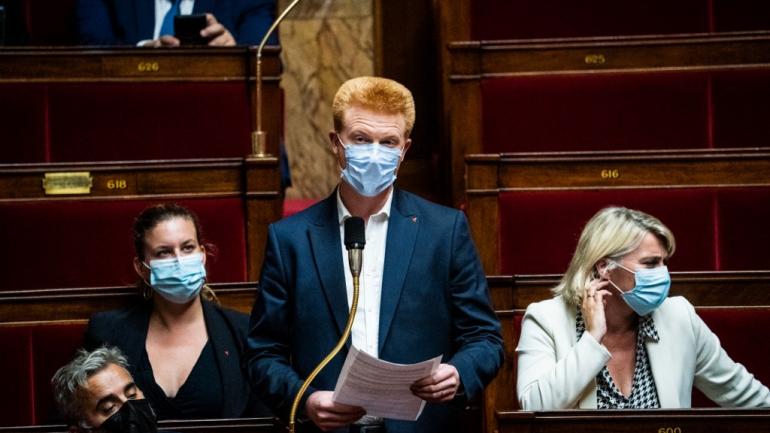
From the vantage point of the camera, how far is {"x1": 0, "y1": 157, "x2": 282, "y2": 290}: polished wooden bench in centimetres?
153

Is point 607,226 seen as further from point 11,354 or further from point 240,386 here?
point 11,354

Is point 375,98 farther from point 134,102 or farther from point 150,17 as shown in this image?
point 150,17

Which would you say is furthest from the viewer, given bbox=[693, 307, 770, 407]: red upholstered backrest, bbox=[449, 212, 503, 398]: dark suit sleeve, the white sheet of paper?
bbox=[693, 307, 770, 407]: red upholstered backrest

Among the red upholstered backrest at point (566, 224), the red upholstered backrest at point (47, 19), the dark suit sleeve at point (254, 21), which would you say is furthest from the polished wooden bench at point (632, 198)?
the red upholstered backrest at point (47, 19)

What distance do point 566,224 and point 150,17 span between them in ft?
2.30

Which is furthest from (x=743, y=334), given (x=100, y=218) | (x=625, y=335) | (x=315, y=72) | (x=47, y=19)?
(x=47, y=19)

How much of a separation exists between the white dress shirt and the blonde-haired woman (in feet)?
0.70

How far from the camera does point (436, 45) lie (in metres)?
2.13

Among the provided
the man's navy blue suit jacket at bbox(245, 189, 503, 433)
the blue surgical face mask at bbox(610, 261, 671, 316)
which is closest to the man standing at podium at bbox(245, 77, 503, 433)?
the man's navy blue suit jacket at bbox(245, 189, 503, 433)

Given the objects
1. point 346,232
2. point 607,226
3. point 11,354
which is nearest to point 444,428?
point 346,232

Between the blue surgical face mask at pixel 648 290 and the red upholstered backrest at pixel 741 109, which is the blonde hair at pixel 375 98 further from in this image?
the red upholstered backrest at pixel 741 109

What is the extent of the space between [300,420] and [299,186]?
1.30 m

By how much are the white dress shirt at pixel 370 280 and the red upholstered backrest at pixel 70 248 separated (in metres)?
0.48

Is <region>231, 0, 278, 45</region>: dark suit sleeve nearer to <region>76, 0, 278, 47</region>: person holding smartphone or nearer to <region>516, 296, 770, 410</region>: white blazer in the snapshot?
<region>76, 0, 278, 47</region>: person holding smartphone
